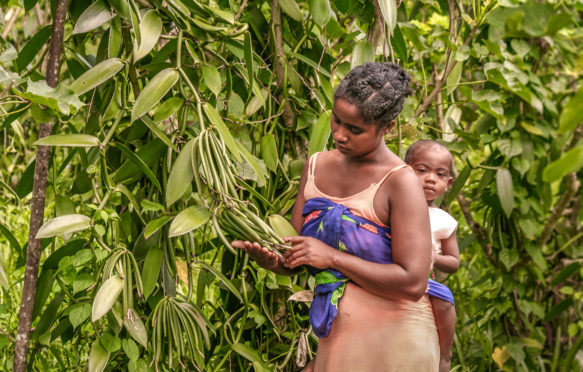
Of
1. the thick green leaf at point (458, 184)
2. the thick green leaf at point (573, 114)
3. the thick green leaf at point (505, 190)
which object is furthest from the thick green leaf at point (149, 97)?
the thick green leaf at point (505, 190)

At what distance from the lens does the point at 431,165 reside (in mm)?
1412

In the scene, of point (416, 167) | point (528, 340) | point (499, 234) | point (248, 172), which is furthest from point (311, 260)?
point (528, 340)

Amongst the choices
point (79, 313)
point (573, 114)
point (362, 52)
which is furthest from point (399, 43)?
point (573, 114)

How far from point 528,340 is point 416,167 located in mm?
962

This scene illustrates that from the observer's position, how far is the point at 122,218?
144 centimetres

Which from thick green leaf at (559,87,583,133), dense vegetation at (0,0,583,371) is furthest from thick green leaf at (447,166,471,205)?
thick green leaf at (559,87,583,133)

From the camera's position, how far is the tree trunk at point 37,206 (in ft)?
4.06

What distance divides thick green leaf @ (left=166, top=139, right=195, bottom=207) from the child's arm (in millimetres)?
519

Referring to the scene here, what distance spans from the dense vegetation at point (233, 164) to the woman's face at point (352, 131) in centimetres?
19

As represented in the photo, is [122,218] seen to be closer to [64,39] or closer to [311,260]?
[64,39]

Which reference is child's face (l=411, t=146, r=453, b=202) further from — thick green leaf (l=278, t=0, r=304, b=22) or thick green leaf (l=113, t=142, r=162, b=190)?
thick green leaf (l=113, t=142, r=162, b=190)

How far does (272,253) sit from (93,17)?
54 cm

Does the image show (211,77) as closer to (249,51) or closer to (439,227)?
(249,51)

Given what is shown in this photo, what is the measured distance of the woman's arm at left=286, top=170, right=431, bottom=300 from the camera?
1.00 m
